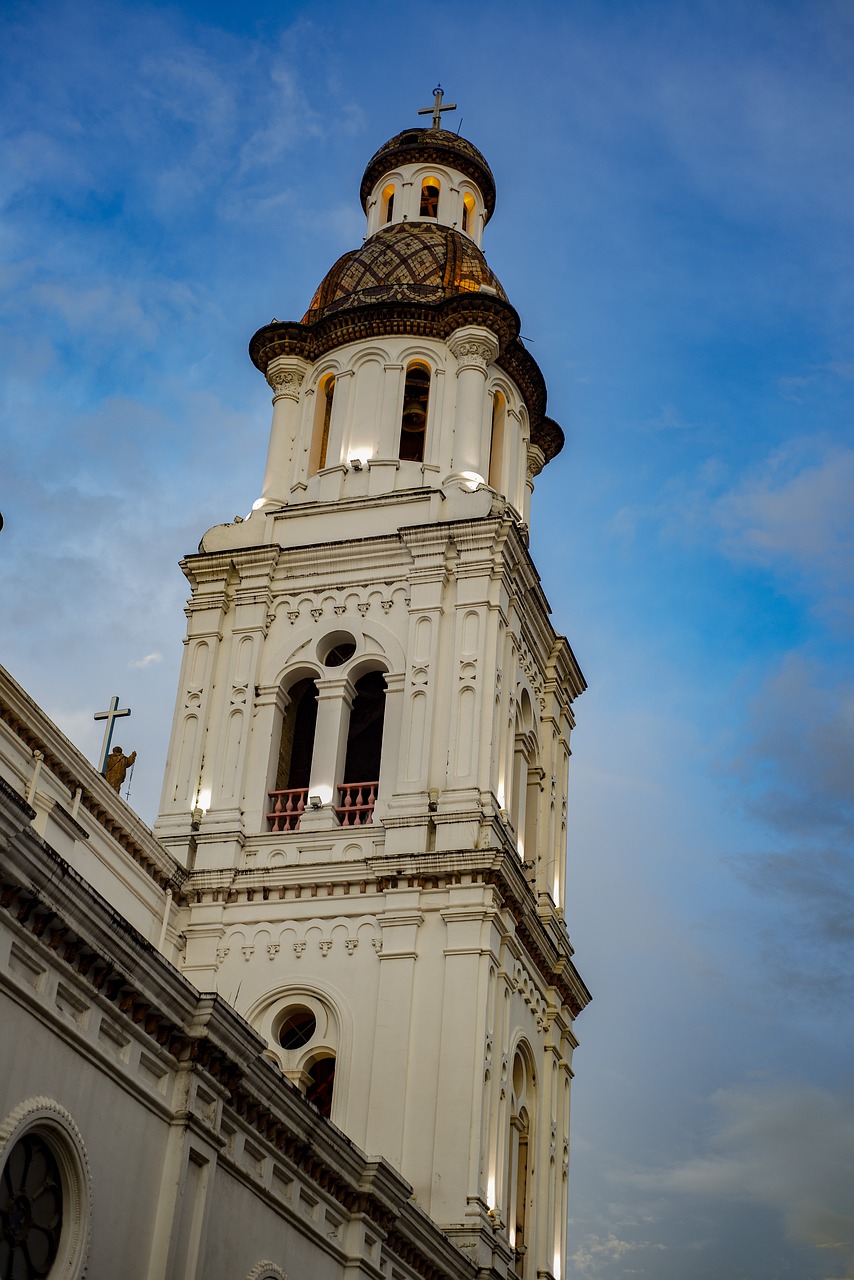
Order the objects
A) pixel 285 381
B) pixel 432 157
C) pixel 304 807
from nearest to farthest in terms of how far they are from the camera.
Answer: pixel 304 807, pixel 285 381, pixel 432 157

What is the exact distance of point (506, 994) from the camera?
31.0 m

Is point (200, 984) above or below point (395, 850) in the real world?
below

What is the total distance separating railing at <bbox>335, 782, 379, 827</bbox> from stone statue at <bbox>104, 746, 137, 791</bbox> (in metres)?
3.95

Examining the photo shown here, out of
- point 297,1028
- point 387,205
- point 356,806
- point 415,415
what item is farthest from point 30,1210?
point 387,205

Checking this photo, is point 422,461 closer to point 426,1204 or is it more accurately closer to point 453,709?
point 453,709

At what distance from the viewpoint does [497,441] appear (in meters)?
39.3

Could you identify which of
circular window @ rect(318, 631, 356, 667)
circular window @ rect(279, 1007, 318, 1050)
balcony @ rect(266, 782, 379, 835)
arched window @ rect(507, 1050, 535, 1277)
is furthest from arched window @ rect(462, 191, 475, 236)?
circular window @ rect(279, 1007, 318, 1050)

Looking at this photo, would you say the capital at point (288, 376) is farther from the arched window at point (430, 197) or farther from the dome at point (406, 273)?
the arched window at point (430, 197)

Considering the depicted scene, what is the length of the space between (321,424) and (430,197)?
8278mm

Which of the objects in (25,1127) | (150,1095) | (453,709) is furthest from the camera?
(453,709)

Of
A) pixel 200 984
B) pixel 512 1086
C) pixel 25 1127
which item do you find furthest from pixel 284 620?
pixel 25 1127

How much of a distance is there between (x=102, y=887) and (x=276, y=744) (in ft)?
19.8

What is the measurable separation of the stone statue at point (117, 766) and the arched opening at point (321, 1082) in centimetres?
618

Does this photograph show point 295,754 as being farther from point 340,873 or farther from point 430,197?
point 430,197
